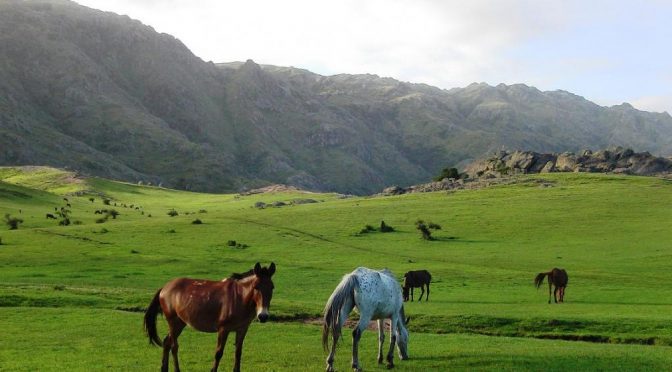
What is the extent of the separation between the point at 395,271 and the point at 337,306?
36.6 meters

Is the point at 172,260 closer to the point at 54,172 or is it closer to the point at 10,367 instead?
the point at 10,367

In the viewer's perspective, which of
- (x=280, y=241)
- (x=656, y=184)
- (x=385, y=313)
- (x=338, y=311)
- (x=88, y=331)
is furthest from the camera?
(x=656, y=184)

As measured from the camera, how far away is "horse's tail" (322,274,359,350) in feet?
56.5

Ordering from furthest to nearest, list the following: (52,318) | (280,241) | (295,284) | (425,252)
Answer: (280,241), (425,252), (295,284), (52,318)

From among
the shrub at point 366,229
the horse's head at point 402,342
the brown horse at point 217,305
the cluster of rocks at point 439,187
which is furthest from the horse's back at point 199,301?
the cluster of rocks at point 439,187

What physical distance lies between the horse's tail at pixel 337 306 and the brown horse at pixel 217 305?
2788 mm

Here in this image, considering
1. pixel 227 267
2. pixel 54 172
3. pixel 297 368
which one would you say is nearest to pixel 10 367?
pixel 297 368

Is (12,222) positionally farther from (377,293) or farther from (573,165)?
(573,165)

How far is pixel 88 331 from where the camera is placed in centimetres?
2505

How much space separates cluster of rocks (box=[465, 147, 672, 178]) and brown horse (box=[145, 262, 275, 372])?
145 metres

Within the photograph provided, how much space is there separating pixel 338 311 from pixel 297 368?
249cm

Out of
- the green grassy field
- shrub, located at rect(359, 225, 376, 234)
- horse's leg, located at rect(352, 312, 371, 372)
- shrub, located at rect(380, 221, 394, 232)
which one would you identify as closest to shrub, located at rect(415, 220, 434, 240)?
the green grassy field

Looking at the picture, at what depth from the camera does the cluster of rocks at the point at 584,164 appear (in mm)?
161750

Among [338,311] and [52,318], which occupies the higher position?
[338,311]
